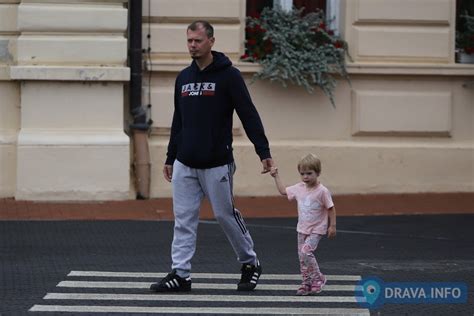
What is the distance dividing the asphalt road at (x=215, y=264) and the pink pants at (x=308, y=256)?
17 cm

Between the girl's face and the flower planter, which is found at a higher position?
the flower planter

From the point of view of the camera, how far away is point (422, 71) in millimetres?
14859

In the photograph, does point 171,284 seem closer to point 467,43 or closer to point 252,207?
point 252,207

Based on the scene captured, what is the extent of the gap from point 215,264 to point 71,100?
15.3 ft

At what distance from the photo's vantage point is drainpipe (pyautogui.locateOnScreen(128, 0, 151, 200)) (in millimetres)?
14234

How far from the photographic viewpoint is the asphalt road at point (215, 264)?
313 inches

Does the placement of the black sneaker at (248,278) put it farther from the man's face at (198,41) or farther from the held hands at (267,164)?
the man's face at (198,41)

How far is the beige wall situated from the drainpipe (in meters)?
0.30

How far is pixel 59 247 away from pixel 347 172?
5.07m

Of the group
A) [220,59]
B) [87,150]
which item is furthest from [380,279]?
[87,150]

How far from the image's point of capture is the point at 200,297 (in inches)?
326

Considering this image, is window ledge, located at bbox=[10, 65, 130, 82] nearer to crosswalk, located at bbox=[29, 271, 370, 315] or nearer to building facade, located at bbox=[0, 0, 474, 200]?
building facade, located at bbox=[0, 0, 474, 200]

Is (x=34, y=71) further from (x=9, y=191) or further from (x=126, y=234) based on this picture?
(x=126, y=234)

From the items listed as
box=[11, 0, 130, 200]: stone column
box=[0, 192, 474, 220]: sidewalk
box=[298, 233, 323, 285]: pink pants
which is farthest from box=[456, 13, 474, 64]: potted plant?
box=[298, 233, 323, 285]: pink pants
